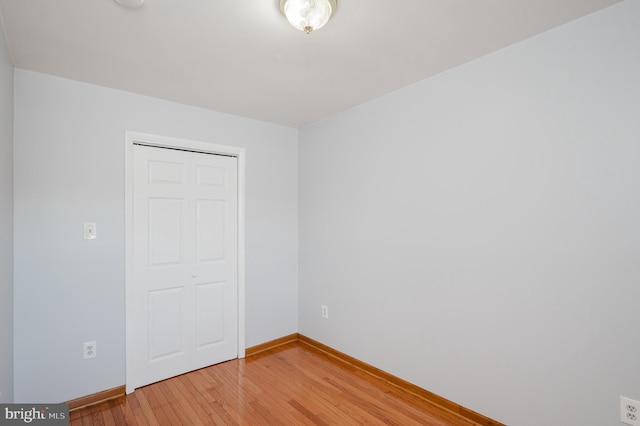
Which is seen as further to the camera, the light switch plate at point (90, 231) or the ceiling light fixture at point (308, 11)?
the light switch plate at point (90, 231)

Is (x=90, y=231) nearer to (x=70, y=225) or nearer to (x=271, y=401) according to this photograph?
(x=70, y=225)

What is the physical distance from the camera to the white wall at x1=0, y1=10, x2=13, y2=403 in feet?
5.68

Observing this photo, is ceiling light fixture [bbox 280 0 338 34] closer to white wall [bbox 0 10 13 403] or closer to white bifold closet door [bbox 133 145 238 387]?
white wall [bbox 0 10 13 403]

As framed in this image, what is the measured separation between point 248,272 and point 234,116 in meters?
1.61

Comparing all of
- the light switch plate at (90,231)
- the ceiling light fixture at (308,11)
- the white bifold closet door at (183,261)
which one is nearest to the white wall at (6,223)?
the light switch plate at (90,231)

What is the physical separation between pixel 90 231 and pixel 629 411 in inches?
137

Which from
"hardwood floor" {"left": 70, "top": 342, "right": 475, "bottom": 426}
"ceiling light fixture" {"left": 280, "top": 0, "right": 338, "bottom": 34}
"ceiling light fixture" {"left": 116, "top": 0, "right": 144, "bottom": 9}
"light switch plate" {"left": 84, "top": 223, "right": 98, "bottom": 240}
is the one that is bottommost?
"hardwood floor" {"left": 70, "top": 342, "right": 475, "bottom": 426}

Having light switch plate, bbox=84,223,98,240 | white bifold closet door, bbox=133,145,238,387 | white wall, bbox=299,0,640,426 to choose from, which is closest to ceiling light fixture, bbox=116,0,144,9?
white bifold closet door, bbox=133,145,238,387

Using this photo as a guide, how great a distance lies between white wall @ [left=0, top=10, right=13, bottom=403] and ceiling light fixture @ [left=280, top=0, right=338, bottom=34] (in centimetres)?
158

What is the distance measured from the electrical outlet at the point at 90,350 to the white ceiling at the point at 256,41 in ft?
6.55

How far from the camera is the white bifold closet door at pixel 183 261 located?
2619 mm

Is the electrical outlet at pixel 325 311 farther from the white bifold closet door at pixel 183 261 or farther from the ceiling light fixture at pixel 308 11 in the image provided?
the ceiling light fixture at pixel 308 11

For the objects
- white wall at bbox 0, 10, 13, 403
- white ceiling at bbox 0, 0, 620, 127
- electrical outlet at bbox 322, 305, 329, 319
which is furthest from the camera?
electrical outlet at bbox 322, 305, 329, 319

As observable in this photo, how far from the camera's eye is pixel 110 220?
2.43 m
